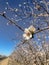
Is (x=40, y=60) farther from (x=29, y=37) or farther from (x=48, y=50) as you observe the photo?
(x=29, y=37)

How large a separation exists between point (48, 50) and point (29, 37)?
37.2 ft

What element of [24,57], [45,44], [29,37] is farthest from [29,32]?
[24,57]

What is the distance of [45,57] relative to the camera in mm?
12242

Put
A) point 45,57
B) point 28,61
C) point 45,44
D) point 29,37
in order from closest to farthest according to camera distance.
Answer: point 29,37, point 45,57, point 45,44, point 28,61

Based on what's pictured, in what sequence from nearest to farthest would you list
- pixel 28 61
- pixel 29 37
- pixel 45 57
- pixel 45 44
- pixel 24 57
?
pixel 29 37 < pixel 45 57 < pixel 45 44 < pixel 28 61 < pixel 24 57

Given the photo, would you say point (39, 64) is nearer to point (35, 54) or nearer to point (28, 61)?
point (35, 54)

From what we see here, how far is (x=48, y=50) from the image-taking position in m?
12.8

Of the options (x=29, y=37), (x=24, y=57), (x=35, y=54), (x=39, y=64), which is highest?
(x=24, y=57)

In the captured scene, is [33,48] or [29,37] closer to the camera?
[29,37]

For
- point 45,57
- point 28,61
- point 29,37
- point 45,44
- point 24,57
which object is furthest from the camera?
point 24,57

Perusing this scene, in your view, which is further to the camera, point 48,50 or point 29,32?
point 48,50

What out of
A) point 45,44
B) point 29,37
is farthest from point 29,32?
point 45,44

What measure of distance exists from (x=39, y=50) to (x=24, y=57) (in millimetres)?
4697

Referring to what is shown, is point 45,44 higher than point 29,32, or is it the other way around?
point 45,44
